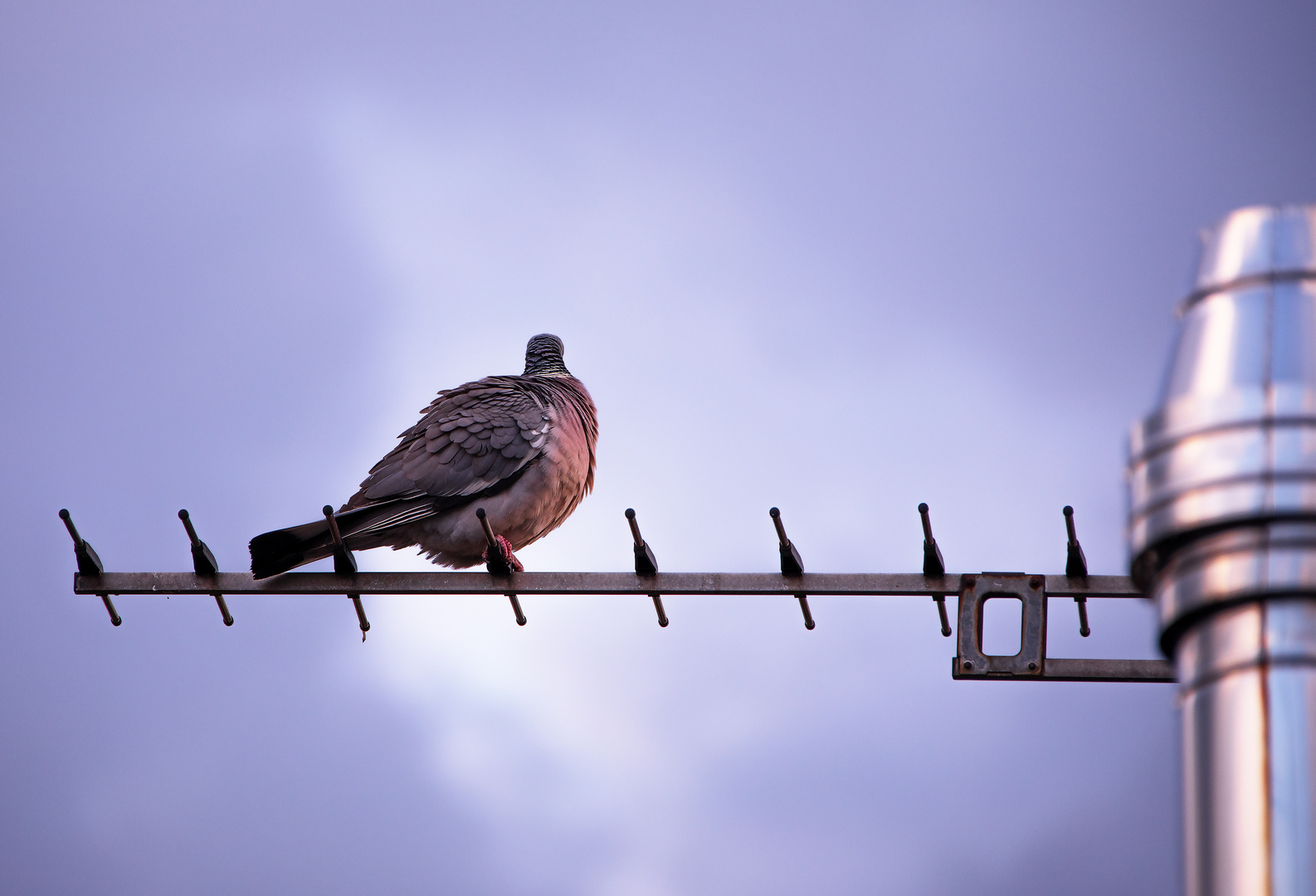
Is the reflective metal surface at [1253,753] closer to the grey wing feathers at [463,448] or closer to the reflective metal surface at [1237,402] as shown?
the reflective metal surface at [1237,402]

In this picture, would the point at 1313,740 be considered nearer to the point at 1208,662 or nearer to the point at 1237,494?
the point at 1208,662

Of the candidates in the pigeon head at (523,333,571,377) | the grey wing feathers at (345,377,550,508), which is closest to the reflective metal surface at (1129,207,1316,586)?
the grey wing feathers at (345,377,550,508)

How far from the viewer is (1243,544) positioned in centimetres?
236

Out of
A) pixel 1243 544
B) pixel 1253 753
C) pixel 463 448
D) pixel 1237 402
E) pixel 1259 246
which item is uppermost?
pixel 463 448

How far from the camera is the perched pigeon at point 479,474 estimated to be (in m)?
8.39

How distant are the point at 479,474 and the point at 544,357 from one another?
5.91 ft

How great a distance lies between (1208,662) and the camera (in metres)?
2.37

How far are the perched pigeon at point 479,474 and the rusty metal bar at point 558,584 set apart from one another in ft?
5.07

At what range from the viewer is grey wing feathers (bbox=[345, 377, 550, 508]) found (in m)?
8.50

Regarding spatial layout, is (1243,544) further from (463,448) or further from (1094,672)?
(463,448)

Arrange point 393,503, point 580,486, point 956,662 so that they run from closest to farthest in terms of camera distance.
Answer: point 956,662, point 393,503, point 580,486

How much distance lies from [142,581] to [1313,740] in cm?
523

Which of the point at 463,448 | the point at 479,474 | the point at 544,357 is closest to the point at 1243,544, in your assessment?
the point at 479,474

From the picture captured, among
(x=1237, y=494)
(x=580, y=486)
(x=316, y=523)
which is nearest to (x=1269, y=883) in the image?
(x=1237, y=494)
